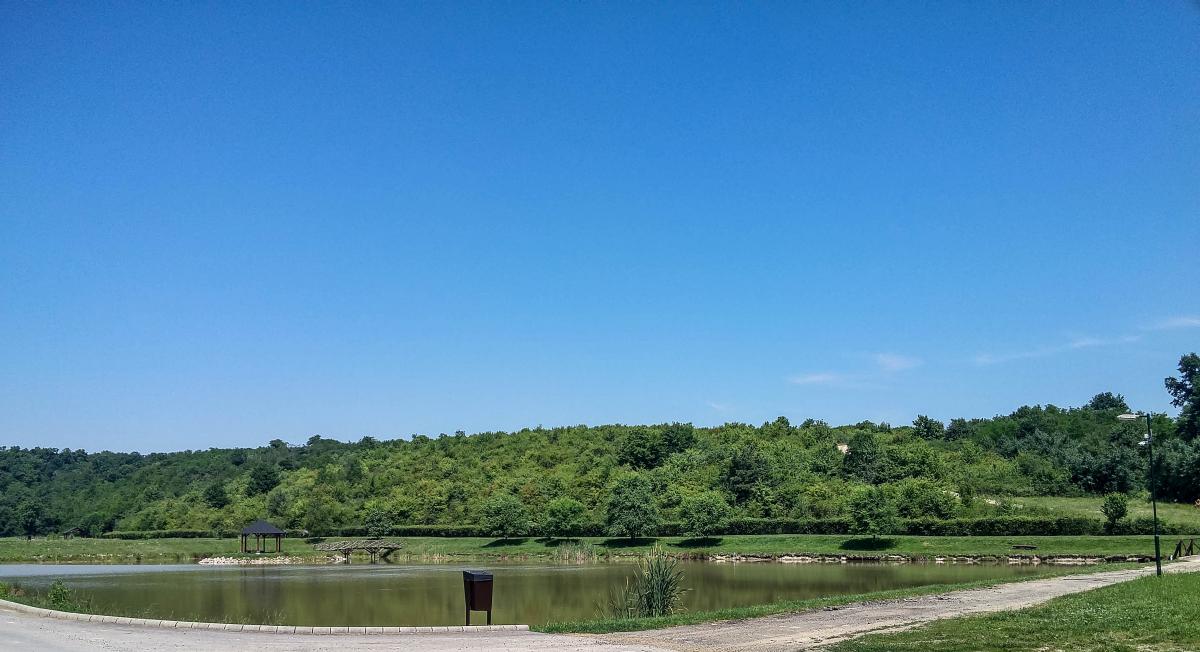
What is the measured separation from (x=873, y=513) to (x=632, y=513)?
1786cm

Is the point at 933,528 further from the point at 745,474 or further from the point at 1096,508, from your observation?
the point at 745,474

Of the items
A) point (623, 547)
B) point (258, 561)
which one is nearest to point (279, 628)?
point (623, 547)

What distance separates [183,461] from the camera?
132375mm

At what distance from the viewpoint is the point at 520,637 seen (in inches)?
679

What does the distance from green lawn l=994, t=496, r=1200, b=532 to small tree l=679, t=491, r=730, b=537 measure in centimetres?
2144

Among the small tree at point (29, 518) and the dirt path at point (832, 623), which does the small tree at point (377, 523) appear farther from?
the dirt path at point (832, 623)

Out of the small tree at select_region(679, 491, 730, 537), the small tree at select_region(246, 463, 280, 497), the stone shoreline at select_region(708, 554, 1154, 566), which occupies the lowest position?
the stone shoreline at select_region(708, 554, 1154, 566)

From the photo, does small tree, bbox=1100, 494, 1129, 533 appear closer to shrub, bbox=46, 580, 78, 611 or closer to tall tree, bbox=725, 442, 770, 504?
tall tree, bbox=725, 442, 770, 504

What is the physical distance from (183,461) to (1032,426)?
11529cm

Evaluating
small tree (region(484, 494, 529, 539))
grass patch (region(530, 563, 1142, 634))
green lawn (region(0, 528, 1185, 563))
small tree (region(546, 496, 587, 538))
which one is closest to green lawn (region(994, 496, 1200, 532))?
green lawn (region(0, 528, 1185, 563))

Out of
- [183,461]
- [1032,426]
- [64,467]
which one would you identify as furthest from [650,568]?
[64,467]

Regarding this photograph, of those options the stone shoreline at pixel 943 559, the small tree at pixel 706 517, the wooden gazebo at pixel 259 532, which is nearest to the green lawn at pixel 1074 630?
the stone shoreline at pixel 943 559

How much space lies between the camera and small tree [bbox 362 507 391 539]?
79.3 m

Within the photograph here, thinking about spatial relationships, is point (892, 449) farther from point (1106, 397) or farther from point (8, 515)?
point (8, 515)
